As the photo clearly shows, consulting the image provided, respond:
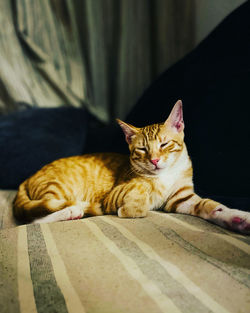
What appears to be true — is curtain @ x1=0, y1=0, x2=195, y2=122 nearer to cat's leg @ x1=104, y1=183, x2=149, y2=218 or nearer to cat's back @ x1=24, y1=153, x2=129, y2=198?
cat's back @ x1=24, y1=153, x2=129, y2=198

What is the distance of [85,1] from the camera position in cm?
205

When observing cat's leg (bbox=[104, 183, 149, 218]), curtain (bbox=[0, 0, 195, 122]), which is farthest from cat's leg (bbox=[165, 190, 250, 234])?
curtain (bbox=[0, 0, 195, 122])

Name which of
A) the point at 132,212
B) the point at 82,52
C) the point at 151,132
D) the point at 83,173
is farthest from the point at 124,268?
the point at 82,52

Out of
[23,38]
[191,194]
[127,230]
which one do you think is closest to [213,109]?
[191,194]

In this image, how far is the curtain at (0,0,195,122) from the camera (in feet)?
6.63

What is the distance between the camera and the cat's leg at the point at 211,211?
766 mm

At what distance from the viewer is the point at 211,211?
0.86 meters

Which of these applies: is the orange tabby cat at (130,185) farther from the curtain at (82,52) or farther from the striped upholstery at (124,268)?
the curtain at (82,52)

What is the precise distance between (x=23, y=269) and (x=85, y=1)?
1.96 metres

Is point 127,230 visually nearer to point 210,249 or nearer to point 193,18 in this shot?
point 210,249

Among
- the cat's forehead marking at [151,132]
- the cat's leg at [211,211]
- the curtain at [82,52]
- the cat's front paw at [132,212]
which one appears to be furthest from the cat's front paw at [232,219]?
the curtain at [82,52]

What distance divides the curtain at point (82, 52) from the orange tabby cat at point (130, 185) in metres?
1.02

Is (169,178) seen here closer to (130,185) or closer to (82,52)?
(130,185)

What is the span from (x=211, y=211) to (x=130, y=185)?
1.01 feet
